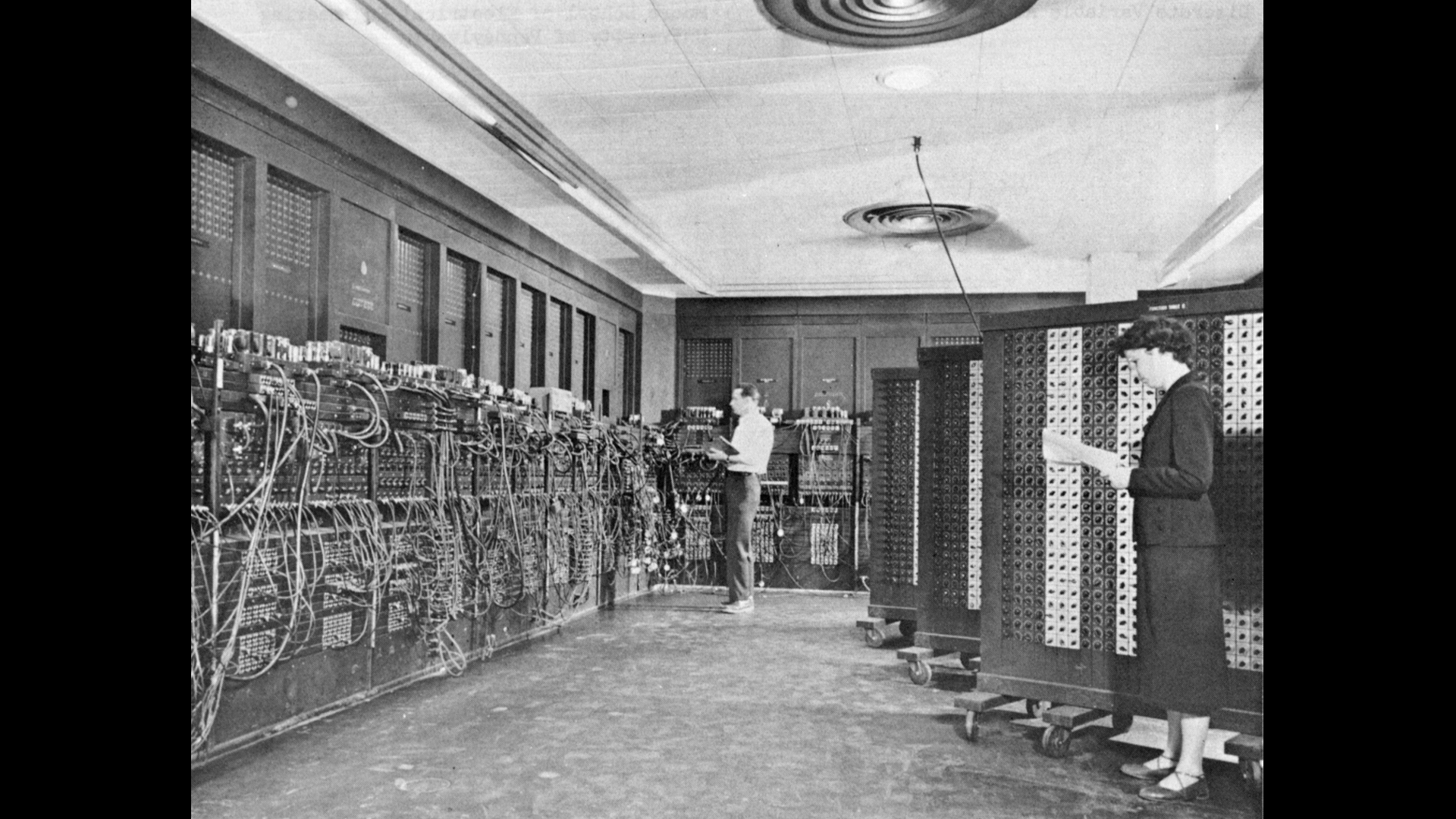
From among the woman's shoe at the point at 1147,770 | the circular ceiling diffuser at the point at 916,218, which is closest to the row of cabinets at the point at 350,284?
the circular ceiling diffuser at the point at 916,218

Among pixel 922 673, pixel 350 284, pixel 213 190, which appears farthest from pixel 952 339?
pixel 213 190

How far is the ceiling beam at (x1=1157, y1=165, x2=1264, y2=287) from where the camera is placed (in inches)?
249

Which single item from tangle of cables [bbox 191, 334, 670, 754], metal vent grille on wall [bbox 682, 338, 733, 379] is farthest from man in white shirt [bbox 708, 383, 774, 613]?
metal vent grille on wall [bbox 682, 338, 733, 379]

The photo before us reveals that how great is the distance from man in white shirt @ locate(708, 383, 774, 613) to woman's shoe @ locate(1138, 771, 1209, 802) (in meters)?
4.27

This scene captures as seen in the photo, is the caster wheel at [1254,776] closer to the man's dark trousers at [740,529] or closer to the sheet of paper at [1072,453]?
the sheet of paper at [1072,453]

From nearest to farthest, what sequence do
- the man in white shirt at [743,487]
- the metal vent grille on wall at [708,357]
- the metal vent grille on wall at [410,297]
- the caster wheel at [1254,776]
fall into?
1. the caster wheel at [1254,776]
2. the metal vent grille on wall at [410,297]
3. the man in white shirt at [743,487]
4. the metal vent grille on wall at [708,357]

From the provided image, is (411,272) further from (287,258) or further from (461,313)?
(287,258)

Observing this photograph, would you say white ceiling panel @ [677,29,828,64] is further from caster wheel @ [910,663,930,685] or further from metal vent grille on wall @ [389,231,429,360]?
caster wheel @ [910,663,930,685]

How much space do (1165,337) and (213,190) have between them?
3.64m

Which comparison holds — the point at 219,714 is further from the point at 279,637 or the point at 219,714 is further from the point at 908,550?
the point at 908,550

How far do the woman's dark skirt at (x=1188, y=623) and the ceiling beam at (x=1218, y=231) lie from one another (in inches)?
123

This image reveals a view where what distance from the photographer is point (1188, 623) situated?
10.5 feet

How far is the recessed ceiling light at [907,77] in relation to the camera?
451 centimetres
